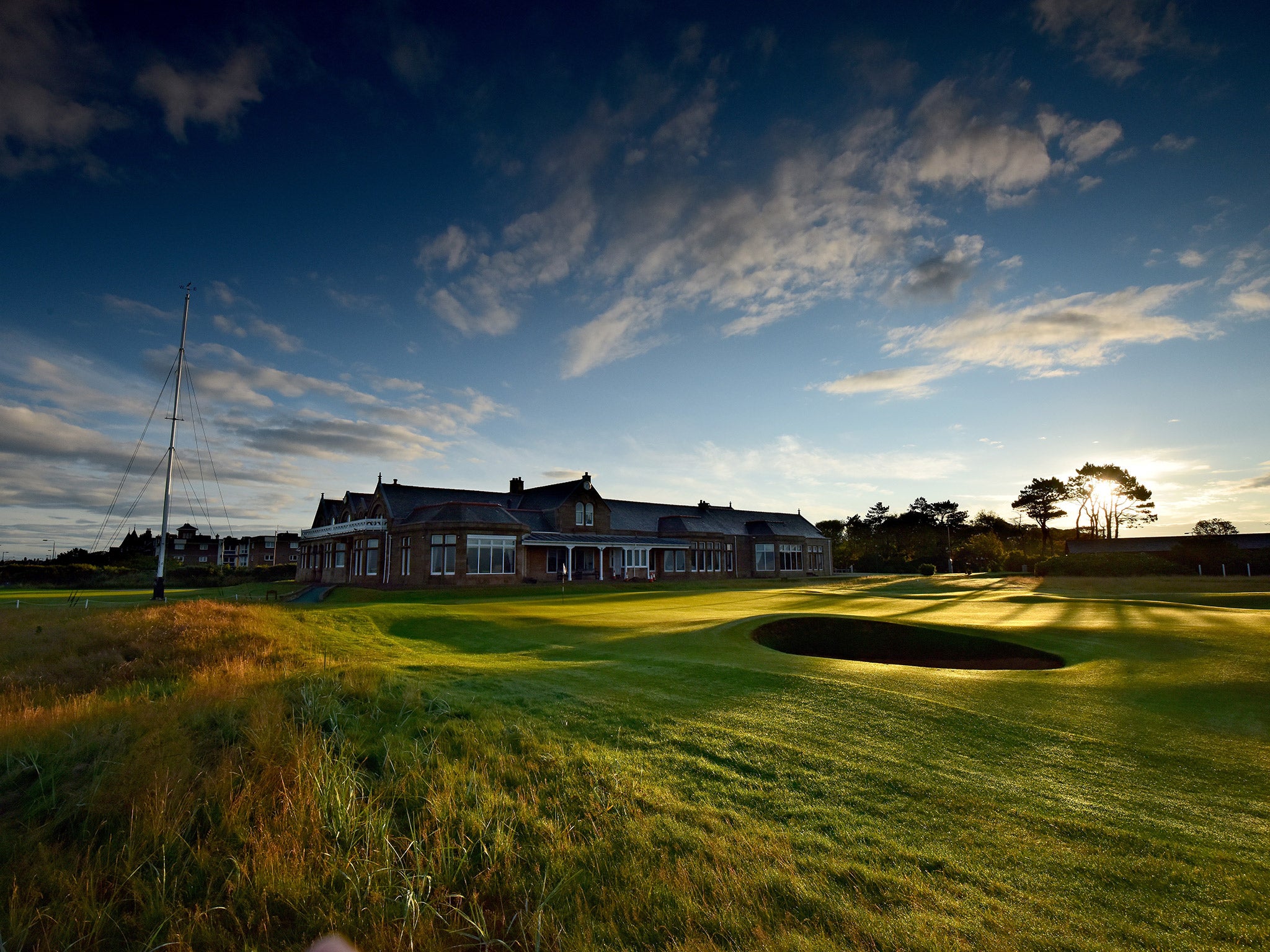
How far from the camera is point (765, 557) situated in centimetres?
6225

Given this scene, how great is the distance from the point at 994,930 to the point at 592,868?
2.72m

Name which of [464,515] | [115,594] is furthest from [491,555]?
[115,594]

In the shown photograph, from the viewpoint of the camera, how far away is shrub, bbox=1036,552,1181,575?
43.8 meters

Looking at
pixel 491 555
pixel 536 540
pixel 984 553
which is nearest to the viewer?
pixel 491 555

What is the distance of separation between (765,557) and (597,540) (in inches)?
866

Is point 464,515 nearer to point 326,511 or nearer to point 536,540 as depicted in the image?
point 536,540

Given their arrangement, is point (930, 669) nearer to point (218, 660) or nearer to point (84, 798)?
point (84, 798)

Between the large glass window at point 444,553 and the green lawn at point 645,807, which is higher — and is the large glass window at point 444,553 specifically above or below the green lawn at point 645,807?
above

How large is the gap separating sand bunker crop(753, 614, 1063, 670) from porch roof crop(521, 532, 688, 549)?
29175mm

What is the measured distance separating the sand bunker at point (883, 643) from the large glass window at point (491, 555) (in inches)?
1095

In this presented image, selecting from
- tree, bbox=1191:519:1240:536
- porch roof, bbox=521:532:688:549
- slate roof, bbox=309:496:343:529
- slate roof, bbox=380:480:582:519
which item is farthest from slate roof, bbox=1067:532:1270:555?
slate roof, bbox=309:496:343:529

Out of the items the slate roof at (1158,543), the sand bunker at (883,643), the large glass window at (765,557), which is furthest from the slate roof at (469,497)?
the slate roof at (1158,543)

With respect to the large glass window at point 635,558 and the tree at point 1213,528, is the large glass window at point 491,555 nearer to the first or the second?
the large glass window at point 635,558

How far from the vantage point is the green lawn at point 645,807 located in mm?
4125
